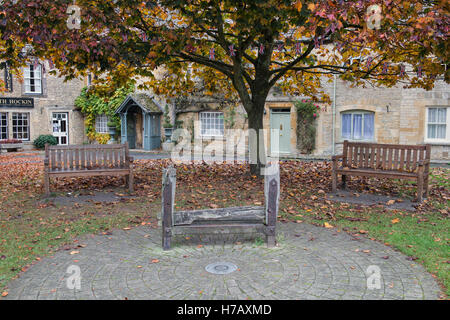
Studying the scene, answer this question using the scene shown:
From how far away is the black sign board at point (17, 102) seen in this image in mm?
24408

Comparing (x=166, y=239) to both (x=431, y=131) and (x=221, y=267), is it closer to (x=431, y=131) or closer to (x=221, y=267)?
(x=221, y=267)

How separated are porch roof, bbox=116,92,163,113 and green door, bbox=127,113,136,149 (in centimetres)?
70

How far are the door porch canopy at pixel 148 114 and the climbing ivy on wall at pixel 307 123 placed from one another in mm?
8793

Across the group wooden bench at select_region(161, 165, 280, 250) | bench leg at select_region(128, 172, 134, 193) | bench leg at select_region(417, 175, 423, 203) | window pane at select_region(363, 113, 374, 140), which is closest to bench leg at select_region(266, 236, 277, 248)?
wooden bench at select_region(161, 165, 280, 250)

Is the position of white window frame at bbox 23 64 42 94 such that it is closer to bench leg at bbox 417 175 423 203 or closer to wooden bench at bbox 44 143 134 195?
wooden bench at bbox 44 143 134 195

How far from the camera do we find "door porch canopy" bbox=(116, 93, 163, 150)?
78.9 ft

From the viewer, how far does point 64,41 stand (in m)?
6.97

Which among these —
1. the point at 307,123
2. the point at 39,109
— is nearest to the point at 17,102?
the point at 39,109

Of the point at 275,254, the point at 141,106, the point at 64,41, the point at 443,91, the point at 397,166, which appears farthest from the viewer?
the point at 141,106

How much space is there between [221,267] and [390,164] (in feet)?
18.7
